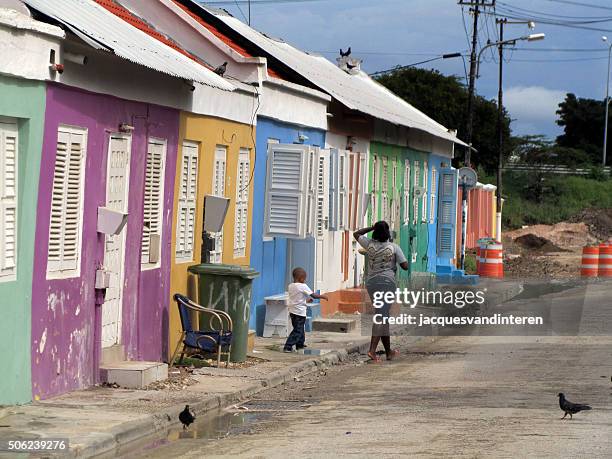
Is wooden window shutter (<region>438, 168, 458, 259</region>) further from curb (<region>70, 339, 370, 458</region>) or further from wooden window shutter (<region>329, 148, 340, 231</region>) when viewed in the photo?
curb (<region>70, 339, 370, 458</region>)

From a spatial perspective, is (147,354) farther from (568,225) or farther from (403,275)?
(568,225)

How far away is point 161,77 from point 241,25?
11.8 metres

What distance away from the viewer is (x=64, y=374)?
13.5 meters

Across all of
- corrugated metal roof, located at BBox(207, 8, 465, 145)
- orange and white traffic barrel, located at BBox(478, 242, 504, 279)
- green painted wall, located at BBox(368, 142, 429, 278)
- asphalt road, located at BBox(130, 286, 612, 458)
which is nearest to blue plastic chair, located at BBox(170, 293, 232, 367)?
asphalt road, located at BBox(130, 286, 612, 458)

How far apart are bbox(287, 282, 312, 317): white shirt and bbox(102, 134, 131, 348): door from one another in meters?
4.29

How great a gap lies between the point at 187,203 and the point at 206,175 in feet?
2.37

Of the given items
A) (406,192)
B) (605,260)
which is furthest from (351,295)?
(605,260)

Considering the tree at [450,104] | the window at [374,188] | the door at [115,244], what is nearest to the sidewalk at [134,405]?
the door at [115,244]

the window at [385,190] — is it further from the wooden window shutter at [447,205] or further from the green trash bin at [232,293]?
the green trash bin at [232,293]

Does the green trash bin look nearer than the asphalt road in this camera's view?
No

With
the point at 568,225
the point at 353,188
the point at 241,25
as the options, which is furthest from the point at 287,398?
the point at 568,225

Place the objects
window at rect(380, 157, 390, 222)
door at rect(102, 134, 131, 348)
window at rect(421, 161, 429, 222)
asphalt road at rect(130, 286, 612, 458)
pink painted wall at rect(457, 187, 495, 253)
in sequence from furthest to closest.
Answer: pink painted wall at rect(457, 187, 495, 253) < window at rect(421, 161, 429, 222) < window at rect(380, 157, 390, 222) < door at rect(102, 134, 131, 348) < asphalt road at rect(130, 286, 612, 458)

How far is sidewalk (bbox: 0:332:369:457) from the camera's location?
36.6 feet

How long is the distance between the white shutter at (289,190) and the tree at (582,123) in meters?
85.8
